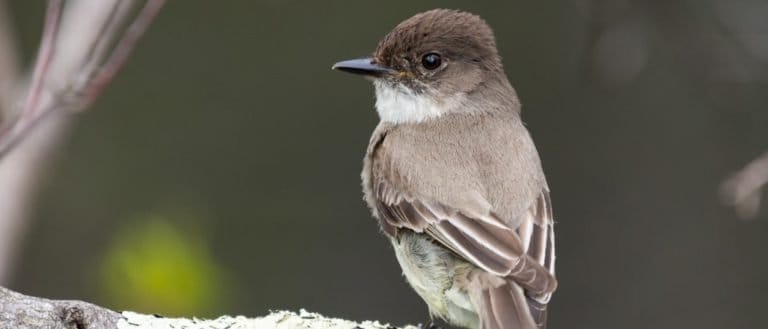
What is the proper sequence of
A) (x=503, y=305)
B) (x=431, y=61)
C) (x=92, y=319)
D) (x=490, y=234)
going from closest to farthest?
(x=92, y=319), (x=503, y=305), (x=490, y=234), (x=431, y=61)

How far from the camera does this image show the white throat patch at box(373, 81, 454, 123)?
6453 millimetres

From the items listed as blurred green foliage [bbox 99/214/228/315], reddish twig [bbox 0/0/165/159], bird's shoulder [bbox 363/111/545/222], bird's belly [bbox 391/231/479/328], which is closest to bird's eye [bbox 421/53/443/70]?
bird's shoulder [bbox 363/111/545/222]

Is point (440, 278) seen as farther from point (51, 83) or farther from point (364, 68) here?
point (51, 83)

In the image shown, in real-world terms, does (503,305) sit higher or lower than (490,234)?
lower

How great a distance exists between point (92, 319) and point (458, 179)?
1.88 meters

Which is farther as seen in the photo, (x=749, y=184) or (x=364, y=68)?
(x=364, y=68)

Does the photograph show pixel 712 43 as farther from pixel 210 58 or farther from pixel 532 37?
pixel 210 58

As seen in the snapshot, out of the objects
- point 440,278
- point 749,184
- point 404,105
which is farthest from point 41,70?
point 749,184

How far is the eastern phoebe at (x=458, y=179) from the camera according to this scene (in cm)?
523

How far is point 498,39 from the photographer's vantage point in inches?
357

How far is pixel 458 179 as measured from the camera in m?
5.75

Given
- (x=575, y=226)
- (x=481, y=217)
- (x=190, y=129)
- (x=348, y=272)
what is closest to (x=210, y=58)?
(x=190, y=129)

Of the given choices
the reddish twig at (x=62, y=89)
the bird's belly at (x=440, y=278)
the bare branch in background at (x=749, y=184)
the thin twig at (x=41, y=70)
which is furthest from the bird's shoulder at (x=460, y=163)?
the thin twig at (x=41, y=70)

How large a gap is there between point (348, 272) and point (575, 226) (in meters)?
1.52
